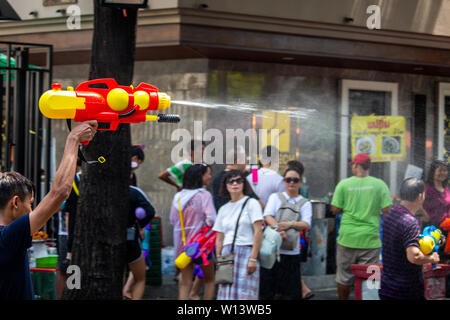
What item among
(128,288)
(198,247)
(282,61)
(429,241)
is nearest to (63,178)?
(429,241)

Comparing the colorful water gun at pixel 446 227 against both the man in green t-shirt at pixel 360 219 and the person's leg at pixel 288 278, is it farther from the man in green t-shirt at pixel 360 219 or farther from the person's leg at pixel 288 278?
the person's leg at pixel 288 278

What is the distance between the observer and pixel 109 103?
2422 millimetres

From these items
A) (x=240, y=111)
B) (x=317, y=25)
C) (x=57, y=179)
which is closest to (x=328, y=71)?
(x=317, y=25)

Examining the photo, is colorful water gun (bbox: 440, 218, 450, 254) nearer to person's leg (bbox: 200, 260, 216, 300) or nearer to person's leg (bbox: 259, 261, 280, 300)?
person's leg (bbox: 259, 261, 280, 300)

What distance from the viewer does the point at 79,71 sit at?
9086 mm

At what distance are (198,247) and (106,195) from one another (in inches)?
66.7

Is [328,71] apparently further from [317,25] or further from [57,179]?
[57,179]

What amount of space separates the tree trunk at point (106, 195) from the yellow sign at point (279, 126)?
3.70ft

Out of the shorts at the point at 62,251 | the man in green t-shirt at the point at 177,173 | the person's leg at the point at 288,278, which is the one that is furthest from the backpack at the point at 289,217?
the shorts at the point at 62,251

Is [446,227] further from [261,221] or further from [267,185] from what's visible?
[267,185]

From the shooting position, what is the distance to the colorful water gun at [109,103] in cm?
234

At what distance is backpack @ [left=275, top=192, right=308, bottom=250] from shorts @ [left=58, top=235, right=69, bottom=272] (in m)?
1.98
